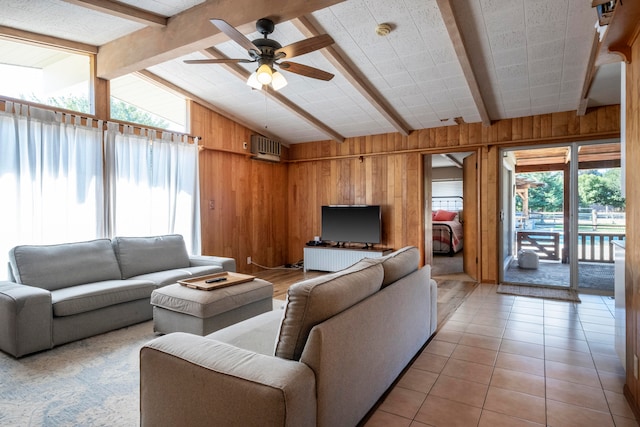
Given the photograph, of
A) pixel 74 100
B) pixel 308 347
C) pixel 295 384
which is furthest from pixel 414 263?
pixel 74 100

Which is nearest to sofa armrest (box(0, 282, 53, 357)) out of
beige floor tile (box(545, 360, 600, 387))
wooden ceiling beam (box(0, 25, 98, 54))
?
wooden ceiling beam (box(0, 25, 98, 54))

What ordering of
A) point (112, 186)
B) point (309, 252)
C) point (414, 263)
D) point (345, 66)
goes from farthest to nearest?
1. point (309, 252)
2. point (112, 186)
3. point (345, 66)
4. point (414, 263)

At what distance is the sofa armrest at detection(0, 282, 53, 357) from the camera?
8.60ft

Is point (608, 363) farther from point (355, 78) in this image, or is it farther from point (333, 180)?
point (333, 180)

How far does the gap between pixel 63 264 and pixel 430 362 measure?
11.4ft

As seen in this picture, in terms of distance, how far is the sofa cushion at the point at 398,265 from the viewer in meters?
2.24

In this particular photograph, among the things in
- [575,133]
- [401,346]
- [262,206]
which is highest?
[575,133]

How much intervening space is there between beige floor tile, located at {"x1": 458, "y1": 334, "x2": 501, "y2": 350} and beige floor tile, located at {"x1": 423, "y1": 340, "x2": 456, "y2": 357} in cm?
14

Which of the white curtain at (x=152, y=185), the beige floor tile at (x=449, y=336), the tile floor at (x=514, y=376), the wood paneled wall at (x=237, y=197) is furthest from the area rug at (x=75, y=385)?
the wood paneled wall at (x=237, y=197)

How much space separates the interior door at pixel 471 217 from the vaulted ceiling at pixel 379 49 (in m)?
0.85

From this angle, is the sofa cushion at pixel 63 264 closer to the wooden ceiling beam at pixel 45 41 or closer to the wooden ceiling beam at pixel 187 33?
the wooden ceiling beam at pixel 187 33

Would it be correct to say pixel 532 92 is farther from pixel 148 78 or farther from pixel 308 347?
pixel 148 78

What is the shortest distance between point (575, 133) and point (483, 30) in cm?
244

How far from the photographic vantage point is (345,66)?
3.92m
